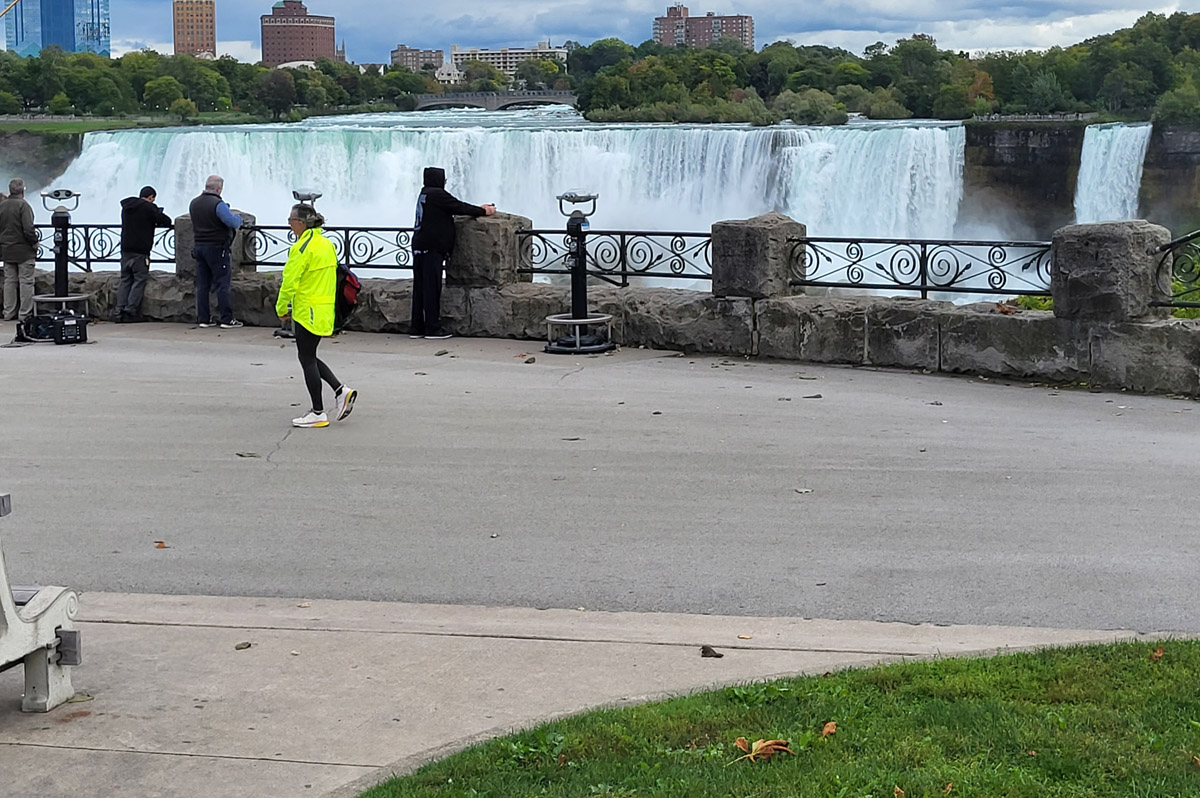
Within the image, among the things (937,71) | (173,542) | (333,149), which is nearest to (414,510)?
(173,542)

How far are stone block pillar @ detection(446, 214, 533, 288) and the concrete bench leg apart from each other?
10.3 metres

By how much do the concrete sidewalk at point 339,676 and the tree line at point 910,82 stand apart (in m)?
52.7

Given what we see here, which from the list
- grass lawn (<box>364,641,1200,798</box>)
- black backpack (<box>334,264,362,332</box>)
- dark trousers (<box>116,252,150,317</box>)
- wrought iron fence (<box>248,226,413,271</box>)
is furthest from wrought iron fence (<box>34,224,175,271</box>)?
grass lawn (<box>364,641,1200,798</box>)

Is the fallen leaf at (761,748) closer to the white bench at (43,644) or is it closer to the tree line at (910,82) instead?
the white bench at (43,644)

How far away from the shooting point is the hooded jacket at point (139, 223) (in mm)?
16688

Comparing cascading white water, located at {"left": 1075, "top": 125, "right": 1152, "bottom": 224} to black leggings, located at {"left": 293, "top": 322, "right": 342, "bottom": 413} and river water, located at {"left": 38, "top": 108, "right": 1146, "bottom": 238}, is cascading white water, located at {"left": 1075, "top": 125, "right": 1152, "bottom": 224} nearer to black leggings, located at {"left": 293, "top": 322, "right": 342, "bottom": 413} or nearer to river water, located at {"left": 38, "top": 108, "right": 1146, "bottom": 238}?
river water, located at {"left": 38, "top": 108, "right": 1146, "bottom": 238}

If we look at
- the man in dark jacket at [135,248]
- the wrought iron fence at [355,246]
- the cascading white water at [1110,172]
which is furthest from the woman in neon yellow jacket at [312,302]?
the cascading white water at [1110,172]

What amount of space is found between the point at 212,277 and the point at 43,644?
1202 centimetres

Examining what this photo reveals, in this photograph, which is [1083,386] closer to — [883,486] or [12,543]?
[883,486]

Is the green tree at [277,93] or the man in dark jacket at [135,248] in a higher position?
the green tree at [277,93]

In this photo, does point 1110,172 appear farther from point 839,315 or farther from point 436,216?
point 839,315

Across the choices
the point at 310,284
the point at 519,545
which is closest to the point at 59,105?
the point at 310,284

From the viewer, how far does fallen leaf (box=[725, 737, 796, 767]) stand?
13.4 ft

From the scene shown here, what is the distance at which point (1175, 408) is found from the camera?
1038 centimetres
